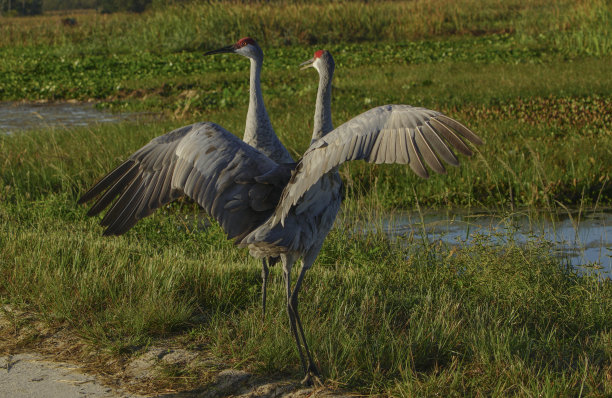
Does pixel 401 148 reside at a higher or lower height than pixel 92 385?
higher

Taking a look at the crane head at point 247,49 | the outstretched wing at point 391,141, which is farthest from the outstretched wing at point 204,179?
the crane head at point 247,49

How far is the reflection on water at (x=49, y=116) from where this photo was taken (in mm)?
13236

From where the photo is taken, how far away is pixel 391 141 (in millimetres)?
3299

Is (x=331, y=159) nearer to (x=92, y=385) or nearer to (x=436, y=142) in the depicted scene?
(x=436, y=142)

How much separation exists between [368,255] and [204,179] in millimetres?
2115

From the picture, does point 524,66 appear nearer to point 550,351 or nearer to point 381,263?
point 381,263

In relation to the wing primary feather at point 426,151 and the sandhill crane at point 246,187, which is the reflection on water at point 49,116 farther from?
the wing primary feather at point 426,151

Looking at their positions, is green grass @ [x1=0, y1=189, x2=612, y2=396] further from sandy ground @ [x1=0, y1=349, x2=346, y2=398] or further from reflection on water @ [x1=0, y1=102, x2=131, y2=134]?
reflection on water @ [x1=0, y1=102, x2=131, y2=134]

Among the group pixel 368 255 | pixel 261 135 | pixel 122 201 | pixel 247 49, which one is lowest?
pixel 368 255

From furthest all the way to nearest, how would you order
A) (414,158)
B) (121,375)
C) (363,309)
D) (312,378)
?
(363,309), (121,375), (312,378), (414,158)

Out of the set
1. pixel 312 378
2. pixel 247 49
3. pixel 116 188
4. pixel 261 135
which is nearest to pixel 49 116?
pixel 247 49

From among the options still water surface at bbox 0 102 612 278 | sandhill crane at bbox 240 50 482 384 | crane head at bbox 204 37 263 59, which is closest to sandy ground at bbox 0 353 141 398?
sandhill crane at bbox 240 50 482 384

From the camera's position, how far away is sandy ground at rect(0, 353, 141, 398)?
3.61m

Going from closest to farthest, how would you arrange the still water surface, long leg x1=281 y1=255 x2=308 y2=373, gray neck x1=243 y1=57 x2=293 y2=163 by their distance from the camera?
long leg x1=281 y1=255 x2=308 y2=373, gray neck x1=243 y1=57 x2=293 y2=163, the still water surface
